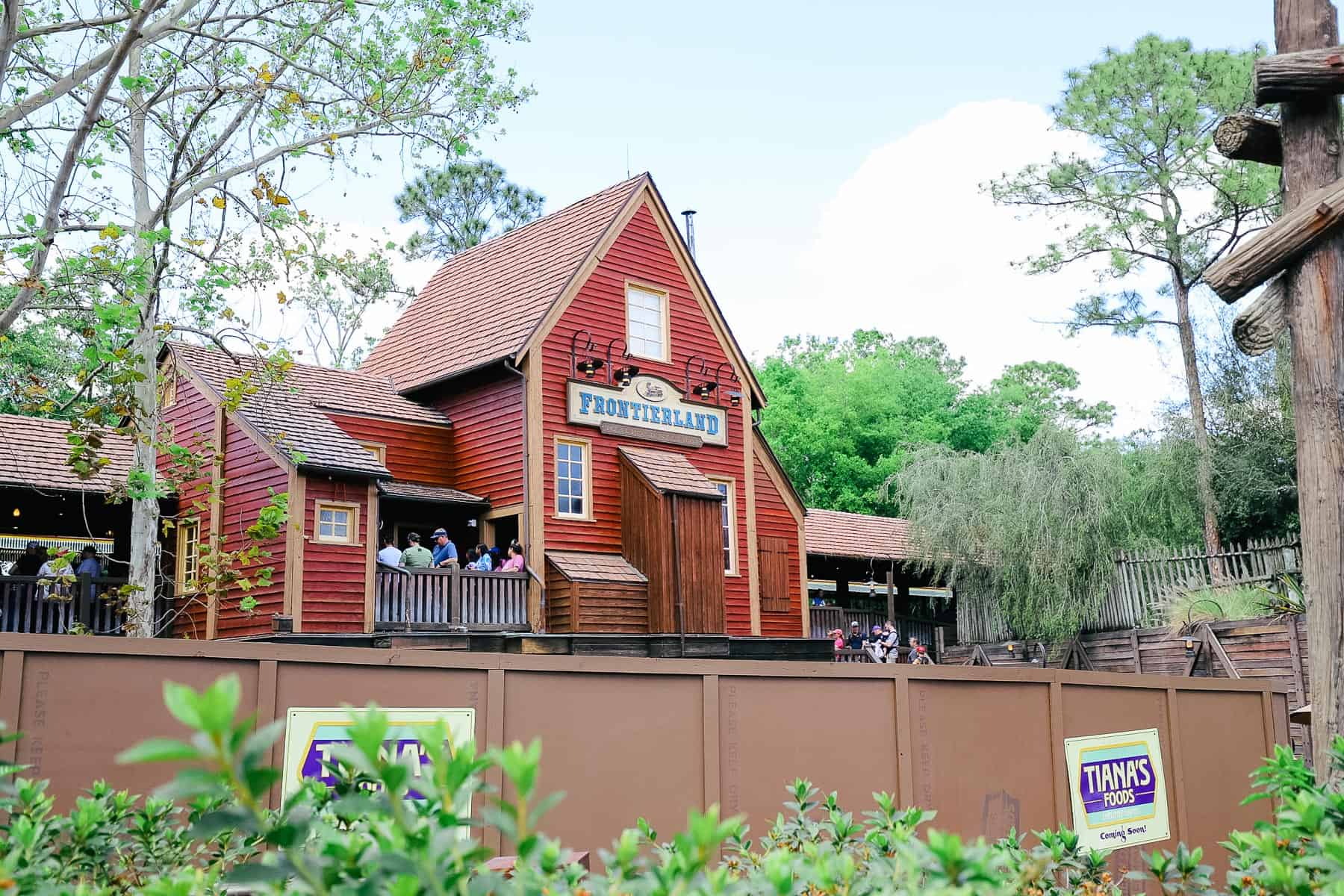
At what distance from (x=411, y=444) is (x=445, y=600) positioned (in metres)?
3.98

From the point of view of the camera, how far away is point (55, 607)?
17.5 m

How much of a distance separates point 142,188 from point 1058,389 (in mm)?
58252

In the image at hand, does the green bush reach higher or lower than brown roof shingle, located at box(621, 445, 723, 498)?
lower

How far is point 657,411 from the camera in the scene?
2244cm

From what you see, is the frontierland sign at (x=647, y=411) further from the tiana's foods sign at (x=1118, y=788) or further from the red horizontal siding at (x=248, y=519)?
the tiana's foods sign at (x=1118, y=788)

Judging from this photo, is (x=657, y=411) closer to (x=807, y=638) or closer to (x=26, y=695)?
(x=807, y=638)

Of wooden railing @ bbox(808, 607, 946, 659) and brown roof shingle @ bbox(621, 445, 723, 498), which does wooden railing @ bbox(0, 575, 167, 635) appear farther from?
wooden railing @ bbox(808, 607, 946, 659)

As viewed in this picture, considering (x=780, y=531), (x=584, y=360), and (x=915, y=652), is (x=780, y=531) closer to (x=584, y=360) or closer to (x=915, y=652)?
(x=915, y=652)

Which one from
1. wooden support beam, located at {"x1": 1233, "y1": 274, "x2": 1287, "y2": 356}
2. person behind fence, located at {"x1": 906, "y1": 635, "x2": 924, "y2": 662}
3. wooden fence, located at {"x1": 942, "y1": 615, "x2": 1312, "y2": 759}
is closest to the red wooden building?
person behind fence, located at {"x1": 906, "y1": 635, "x2": 924, "y2": 662}

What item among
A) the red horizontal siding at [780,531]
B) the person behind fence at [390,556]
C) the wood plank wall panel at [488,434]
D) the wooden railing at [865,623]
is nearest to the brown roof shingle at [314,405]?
the wood plank wall panel at [488,434]

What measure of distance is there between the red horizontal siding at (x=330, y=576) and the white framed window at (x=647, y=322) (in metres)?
6.63

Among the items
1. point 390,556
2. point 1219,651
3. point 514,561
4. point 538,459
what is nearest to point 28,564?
point 390,556

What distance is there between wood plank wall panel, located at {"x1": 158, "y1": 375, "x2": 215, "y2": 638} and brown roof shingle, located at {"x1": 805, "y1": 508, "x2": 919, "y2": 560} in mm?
14160

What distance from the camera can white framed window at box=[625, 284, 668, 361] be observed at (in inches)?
892
